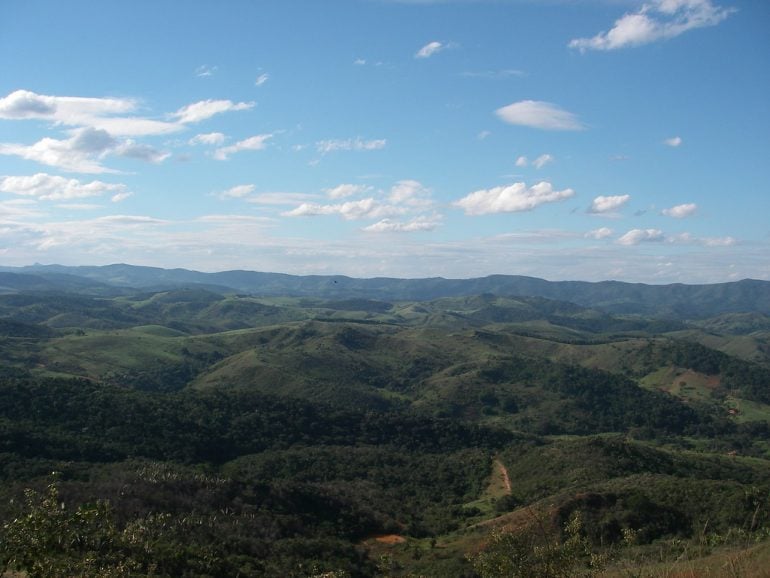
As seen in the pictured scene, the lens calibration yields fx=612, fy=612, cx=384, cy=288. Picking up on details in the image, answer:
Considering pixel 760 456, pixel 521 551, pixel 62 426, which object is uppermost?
pixel 521 551

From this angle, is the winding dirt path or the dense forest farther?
the winding dirt path

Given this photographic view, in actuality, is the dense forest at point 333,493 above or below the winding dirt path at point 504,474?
above

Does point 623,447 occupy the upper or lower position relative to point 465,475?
upper

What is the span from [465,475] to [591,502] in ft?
161

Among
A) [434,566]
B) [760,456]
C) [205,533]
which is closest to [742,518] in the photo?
[434,566]

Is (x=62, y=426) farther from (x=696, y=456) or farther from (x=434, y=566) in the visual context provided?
(x=696, y=456)

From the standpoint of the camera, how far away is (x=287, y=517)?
76312 millimetres

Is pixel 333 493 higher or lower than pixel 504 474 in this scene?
higher

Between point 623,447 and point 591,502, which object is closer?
point 591,502

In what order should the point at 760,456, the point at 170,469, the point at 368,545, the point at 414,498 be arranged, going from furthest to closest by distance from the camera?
the point at 760,456 < the point at 414,498 < the point at 170,469 < the point at 368,545

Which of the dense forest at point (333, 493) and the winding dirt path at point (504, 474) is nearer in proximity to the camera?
the dense forest at point (333, 493)

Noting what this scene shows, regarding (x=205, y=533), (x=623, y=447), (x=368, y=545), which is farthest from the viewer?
(x=623, y=447)

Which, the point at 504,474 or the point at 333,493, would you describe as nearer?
the point at 333,493

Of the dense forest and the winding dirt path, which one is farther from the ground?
the dense forest
